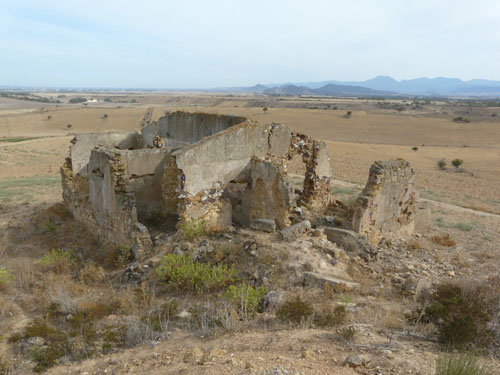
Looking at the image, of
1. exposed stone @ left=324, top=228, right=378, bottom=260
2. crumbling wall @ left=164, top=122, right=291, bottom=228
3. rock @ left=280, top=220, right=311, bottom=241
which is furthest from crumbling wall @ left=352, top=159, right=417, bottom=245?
crumbling wall @ left=164, top=122, right=291, bottom=228

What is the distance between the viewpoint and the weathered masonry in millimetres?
10258

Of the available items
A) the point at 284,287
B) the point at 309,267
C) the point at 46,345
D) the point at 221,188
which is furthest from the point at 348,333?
the point at 221,188

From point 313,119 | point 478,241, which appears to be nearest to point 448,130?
point 313,119

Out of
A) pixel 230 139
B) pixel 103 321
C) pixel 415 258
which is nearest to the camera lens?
pixel 103 321

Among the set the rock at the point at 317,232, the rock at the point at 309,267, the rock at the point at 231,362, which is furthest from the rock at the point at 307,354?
the rock at the point at 317,232

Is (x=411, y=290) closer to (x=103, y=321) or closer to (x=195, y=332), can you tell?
(x=195, y=332)

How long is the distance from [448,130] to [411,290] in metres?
55.1

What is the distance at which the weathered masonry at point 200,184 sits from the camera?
10258 millimetres

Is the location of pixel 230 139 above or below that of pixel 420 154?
above

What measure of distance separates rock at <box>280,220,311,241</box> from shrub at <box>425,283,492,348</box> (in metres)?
3.72

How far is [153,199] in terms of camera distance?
12.2m

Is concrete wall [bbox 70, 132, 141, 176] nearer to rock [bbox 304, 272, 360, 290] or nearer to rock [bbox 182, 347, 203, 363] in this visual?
rock [bbox 304, 272, 360, 290]

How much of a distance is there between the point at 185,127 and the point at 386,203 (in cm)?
881

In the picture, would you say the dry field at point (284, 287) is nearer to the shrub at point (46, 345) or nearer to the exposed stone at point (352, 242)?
the shrub at point (46, 345)
